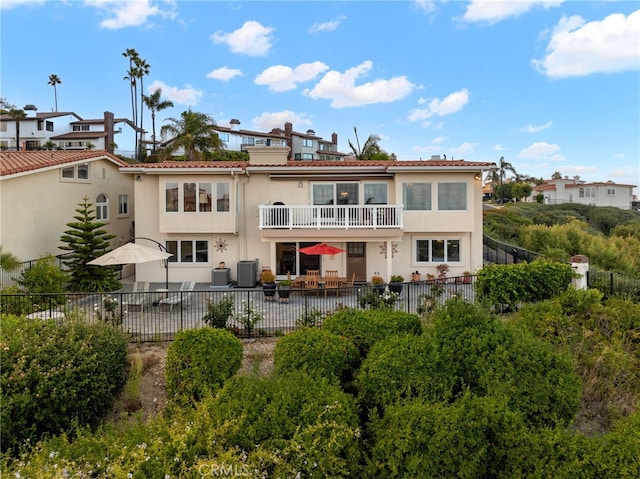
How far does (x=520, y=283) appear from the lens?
12297 millimetres

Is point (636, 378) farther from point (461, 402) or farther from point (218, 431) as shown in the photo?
point (218, 431)

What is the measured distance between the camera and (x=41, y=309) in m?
12.0

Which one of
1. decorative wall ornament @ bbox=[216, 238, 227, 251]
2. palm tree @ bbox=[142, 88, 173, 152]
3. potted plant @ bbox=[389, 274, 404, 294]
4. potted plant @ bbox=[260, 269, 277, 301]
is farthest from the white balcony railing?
palm tree @ bbox=[142, 88, 173, 152]

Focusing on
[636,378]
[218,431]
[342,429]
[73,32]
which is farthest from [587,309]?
[73,32]

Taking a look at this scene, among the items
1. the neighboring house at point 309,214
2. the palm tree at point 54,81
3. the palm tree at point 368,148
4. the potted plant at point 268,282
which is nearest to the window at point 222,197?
the neighboring house at point 309,214

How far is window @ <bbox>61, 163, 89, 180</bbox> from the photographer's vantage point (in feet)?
62.1

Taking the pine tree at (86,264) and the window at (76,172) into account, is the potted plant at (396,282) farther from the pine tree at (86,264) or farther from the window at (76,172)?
the window at (76,172)

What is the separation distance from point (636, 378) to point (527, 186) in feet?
248

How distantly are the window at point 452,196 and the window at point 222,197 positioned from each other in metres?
10.3

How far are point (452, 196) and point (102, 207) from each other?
18331mm

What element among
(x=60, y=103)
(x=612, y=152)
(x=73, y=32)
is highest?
(x=60, y=103)

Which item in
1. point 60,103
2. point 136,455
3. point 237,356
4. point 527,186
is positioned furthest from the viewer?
point 60,103

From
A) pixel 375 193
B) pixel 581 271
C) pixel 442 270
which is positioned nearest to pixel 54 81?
pixel 375 193

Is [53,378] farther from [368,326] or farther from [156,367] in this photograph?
[368,326]
